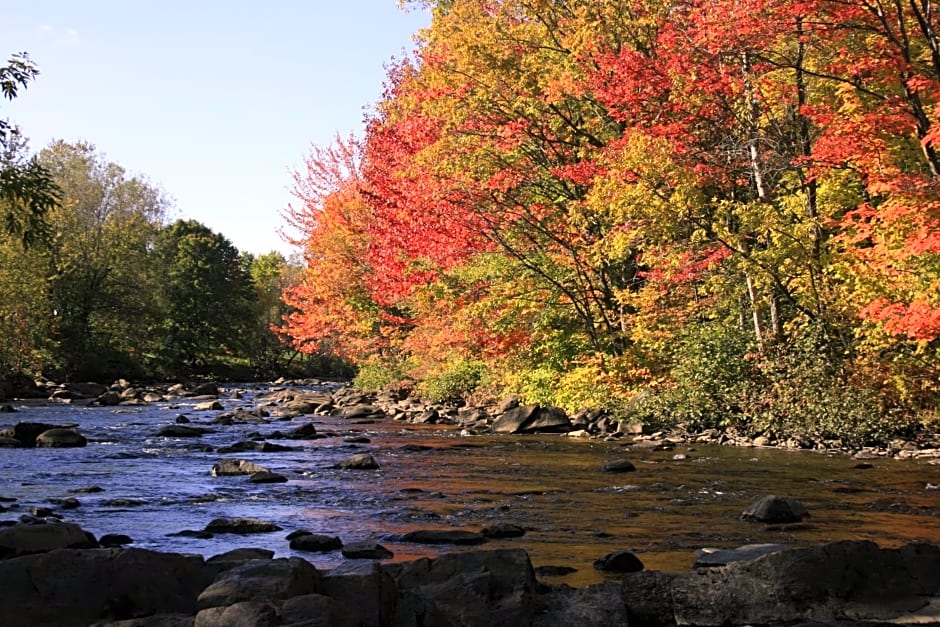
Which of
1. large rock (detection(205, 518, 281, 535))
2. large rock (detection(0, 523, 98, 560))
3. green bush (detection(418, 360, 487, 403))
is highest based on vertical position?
green bush (detection(418, 360, 487, 403))

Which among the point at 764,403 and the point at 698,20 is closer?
the point at 698,20

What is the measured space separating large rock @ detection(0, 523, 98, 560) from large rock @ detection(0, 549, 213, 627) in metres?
1.34

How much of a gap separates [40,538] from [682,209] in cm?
1345

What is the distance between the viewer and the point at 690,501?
1138cm

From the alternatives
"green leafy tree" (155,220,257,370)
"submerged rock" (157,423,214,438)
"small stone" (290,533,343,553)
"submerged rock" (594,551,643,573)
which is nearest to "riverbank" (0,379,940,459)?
"submerged rock" (157,423,214,438)

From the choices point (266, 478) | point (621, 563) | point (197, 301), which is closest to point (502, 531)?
point (621, 563)

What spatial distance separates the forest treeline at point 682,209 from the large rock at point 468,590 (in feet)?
32.2

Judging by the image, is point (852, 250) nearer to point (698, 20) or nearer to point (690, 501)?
point (698, 20)

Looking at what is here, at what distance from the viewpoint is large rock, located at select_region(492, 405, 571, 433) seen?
838 inches

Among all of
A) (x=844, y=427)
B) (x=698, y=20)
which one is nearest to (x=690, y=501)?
(x=844, y=427)

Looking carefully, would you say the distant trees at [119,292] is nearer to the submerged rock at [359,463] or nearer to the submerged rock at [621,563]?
the submerged rock at [359,463]

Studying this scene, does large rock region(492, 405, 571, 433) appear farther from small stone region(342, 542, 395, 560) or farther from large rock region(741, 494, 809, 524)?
small stone region(342, 542, 395, 560)

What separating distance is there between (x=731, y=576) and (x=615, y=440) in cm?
1286

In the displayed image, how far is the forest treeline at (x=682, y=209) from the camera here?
16.0m
